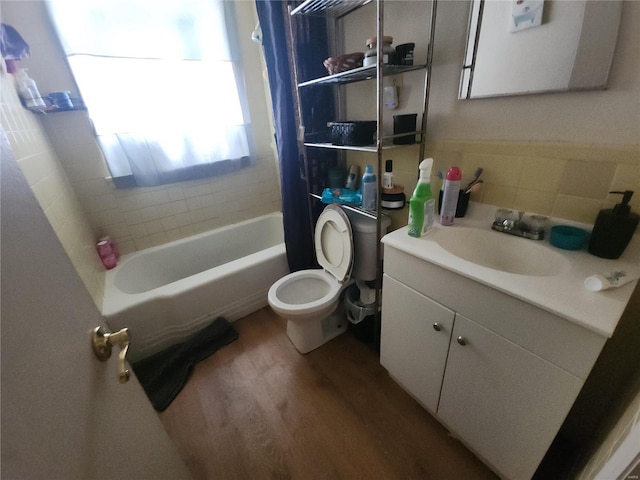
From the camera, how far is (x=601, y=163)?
777mm

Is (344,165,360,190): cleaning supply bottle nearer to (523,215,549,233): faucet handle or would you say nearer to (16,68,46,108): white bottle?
(523,215,549,233): faucet handle

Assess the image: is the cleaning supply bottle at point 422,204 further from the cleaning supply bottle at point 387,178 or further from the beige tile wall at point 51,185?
the beige tile wall at point 51,185

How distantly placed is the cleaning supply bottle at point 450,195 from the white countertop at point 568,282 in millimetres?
152

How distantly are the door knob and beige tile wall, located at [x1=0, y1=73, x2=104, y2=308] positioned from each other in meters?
0.73

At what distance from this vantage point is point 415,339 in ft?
3.44

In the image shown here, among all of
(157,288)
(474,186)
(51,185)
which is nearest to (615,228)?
(474,186)

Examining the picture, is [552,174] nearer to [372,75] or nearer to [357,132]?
[357,132]

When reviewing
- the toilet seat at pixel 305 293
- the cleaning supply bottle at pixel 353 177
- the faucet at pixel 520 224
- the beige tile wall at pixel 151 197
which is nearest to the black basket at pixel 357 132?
the cleaning supply bottle at pixel 353 177

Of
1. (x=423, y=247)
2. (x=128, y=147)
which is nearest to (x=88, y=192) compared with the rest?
(x=128, y=147)

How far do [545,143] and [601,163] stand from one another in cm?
15

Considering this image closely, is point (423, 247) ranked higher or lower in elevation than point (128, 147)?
lower

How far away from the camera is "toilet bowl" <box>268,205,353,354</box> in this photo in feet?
4.44

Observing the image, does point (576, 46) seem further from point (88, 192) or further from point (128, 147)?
point (88, 192)

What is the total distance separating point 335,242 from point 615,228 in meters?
1.05
